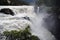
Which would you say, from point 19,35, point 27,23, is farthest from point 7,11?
point 19,35

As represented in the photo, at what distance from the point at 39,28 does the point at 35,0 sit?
2382 mm

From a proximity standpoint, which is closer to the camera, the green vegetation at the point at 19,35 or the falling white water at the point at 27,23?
the green vegetation at the point at 19,35

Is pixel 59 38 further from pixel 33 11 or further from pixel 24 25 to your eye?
pixel 33 11

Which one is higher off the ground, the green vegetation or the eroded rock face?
the green vegetation

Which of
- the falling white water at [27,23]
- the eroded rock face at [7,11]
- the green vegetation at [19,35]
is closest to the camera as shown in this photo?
the green vegetation at [19,35]

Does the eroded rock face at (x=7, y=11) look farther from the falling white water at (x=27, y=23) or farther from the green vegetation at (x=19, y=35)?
the green vegetation at (x=19, y=35)

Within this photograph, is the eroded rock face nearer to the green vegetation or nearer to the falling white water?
the falling white water

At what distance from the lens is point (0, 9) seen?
747 cm

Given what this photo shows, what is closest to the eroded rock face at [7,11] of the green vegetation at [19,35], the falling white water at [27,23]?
the falling white water at [27,23]

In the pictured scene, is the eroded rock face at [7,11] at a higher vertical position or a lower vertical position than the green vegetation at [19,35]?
lower

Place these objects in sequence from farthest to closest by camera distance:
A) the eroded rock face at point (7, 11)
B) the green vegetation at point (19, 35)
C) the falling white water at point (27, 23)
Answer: the eroded rock face at point (7, 11)
the falling white water at point (27, 23)
the green vegetation at point (19, 35)

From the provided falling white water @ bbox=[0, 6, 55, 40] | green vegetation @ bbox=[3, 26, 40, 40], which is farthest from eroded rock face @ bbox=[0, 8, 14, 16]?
green vegetation @ bbox=[3, 26, 40, 40]

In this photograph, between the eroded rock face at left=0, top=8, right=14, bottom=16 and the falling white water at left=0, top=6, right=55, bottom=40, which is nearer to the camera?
the falling white water at left=0, top=6, right=55, bottom=40

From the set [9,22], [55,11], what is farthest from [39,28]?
[9,22]
